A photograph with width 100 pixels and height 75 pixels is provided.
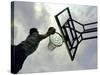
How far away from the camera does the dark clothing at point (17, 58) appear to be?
3.04 meters

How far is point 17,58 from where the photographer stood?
3.06 meters

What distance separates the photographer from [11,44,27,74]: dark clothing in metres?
3.04

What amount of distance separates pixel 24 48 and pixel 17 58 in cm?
14

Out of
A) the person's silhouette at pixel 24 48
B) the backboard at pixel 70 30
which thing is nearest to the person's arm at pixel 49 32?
the person's silhouette at pixel 24 48

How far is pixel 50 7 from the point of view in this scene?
325 cm

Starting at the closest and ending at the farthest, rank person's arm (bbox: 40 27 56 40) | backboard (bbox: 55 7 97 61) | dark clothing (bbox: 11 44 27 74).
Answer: dark clothing (bbox: 11 44 27 74) < person's arm (bbox: 40 27 56 40) < backboard (bbox: 55 7 97 61)

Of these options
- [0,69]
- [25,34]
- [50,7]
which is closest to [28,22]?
[25,34]

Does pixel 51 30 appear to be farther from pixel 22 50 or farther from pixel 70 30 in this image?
pixel 22 50

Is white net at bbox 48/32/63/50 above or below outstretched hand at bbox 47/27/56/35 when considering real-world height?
below

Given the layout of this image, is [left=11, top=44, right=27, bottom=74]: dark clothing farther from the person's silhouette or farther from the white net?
the white net

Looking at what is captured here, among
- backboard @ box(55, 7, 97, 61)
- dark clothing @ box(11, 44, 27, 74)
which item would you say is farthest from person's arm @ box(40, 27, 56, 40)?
dark clothing @ box(11, 44, 27, 74)

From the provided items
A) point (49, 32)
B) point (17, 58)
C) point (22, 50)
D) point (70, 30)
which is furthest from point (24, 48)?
point (70, 30)

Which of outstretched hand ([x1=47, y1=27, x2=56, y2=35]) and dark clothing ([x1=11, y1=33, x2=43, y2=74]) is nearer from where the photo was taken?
dark clothing ([x1=11, y1=33, x2=43, y2=74])

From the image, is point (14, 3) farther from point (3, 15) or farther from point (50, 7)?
point (50, 7)
